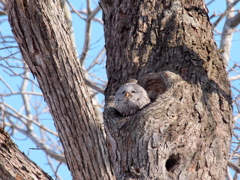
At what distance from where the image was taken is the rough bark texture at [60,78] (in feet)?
11.0

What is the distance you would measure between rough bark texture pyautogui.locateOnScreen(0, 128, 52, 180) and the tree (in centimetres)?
50

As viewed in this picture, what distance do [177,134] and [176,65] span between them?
1.05m

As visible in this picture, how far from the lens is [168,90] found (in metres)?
3.45

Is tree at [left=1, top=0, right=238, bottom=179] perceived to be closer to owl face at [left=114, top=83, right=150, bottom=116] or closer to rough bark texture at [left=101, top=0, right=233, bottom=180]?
rough bark texture at [left=101, top=0, right=233, bottom=180]

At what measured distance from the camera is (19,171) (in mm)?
2861

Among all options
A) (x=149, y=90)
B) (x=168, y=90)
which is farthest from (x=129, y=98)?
(x=168, y=90)

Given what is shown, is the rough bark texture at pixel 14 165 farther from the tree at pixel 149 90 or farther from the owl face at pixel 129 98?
the owl face at pixel 129 98

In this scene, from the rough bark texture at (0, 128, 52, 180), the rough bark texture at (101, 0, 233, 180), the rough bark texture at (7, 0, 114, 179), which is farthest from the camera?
the rough bark texture at (7, 0, 114, 179)

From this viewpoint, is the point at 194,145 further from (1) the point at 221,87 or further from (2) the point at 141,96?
(2) the point at 141,96

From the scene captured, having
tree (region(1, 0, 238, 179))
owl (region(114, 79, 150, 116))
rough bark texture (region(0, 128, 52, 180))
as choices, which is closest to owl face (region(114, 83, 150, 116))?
owl (region(114, 79, 150, 116))

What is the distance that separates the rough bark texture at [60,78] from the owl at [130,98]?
1.71 ft

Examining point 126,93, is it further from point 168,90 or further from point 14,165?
point 14,165

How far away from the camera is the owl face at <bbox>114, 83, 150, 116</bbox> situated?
3906 millimetres

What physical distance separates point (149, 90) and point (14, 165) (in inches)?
70.4
